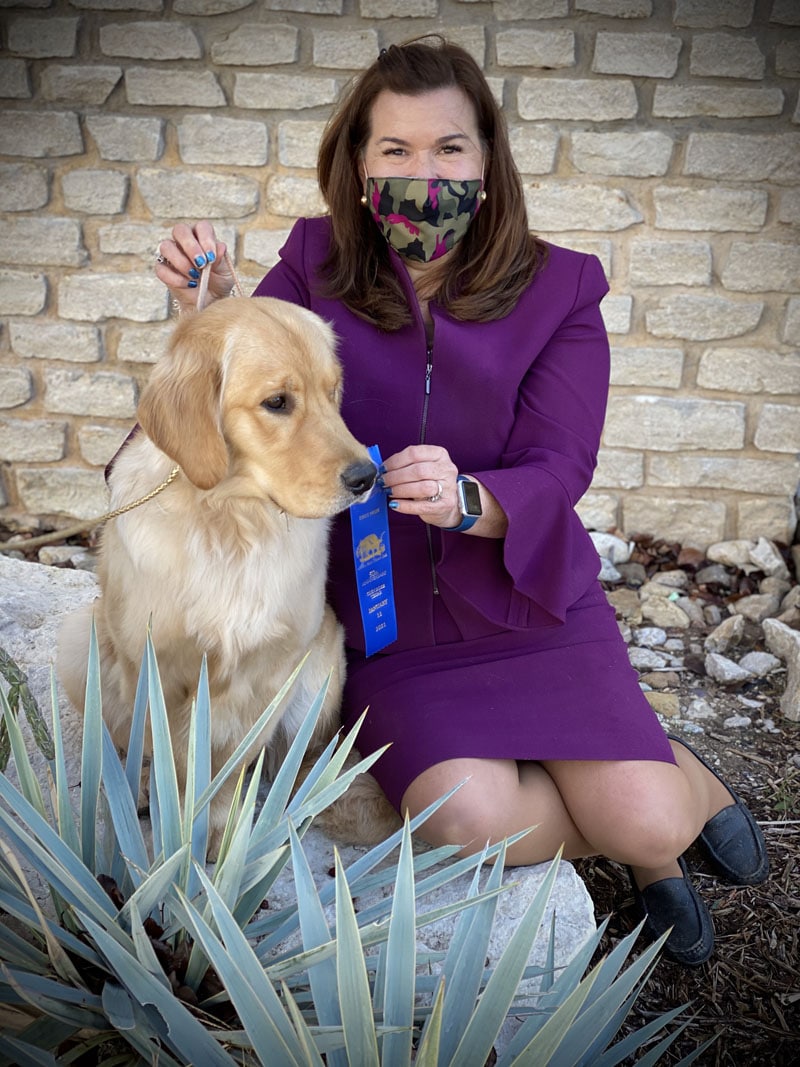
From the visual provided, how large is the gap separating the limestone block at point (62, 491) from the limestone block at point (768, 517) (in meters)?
3.24

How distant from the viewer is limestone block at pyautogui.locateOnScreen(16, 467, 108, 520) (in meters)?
4.78

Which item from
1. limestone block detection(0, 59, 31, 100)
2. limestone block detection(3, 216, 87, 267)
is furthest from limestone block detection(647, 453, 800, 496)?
limestone block detection(0, 59, 31, 100)

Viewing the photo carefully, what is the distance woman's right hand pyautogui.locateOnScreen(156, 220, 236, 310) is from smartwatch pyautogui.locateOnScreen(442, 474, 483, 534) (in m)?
0.79

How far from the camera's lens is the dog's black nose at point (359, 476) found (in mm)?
1884

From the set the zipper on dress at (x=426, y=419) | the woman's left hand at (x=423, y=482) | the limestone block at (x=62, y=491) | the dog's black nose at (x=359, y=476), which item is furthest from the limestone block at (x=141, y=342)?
the dog's black nose at (x=359, y=476)

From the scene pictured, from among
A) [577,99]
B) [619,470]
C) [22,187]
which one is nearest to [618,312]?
[619,470]

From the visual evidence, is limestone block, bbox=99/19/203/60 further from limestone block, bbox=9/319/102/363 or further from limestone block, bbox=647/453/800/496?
limestone block, bbox=647/453/800/496

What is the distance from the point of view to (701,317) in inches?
172

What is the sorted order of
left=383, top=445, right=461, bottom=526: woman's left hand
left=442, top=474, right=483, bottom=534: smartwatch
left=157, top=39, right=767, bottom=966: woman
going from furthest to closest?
left=157, top=39, right=767, bottom=966: woman, left=442, top=474, right=483, bottom=534: smartwatch, left=383, top=445, right=461, bottom=526: woman's left hand

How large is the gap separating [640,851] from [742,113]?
10.9 ft

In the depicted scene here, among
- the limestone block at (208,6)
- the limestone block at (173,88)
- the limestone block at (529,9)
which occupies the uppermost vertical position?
the limestone block at (529,9)

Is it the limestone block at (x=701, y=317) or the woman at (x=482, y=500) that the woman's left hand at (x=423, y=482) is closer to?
the woman at (x=482, y=500)

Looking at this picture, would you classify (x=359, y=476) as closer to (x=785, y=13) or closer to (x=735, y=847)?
(x=735, y=847)

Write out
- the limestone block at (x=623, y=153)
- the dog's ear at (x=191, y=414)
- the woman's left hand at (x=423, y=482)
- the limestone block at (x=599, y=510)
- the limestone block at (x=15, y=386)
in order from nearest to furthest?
1. the dog's ear at (x=191, y=414)
2. the woman's left hand at (x=423, y=482)
3. the limestone block at (x=623, y=153)
4. the limestone block at (x=15, y=386)
5. the limestone block at (x=599, y=510)
